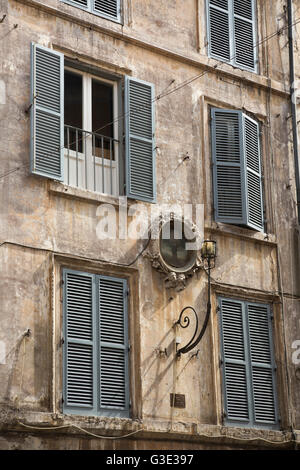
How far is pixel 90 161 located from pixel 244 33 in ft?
13.8

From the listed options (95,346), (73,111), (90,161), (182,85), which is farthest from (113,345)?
(182,85)

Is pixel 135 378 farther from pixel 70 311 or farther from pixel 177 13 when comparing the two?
pixel 177 13

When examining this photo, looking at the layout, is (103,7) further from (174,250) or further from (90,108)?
(174,250)

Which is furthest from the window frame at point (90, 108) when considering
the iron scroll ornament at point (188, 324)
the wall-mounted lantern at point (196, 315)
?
the iron scroll ornament at point (188, 324)

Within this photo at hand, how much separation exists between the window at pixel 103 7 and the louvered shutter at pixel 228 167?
2219 mm

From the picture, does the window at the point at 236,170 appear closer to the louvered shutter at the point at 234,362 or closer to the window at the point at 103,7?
the louvered shutter at the point at 234,362

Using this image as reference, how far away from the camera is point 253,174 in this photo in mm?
16797

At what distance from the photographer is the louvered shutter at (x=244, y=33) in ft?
57.6

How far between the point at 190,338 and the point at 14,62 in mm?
4702

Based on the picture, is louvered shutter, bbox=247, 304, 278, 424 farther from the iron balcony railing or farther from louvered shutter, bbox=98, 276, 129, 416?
the iron balcony railing

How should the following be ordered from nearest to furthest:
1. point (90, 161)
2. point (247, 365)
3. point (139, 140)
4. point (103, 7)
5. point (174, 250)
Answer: point (90, 161) → point (174, 250) → point (139, 140) → point (247, 365) → point (103, 7)

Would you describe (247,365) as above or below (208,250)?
below

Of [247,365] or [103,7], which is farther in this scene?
[103,7]

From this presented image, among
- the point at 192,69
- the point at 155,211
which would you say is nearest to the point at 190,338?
the point at 155,211
